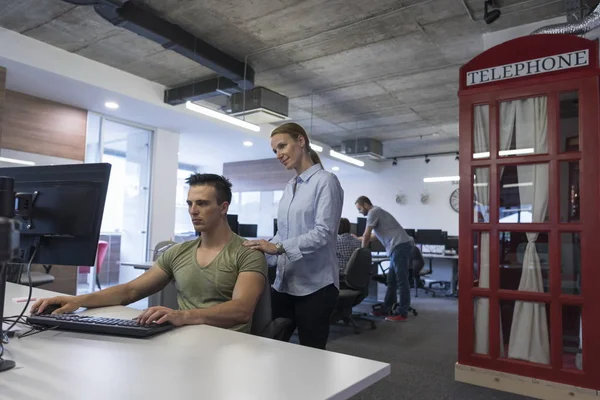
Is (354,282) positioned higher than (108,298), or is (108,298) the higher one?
(108,298)

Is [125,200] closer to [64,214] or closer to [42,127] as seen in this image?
[42,127]

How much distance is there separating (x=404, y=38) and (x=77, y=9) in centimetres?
342

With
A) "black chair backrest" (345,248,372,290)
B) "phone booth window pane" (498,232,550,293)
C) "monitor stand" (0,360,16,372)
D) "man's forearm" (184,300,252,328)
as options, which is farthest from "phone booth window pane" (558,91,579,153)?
"monitor stand" (0,360,16,372)

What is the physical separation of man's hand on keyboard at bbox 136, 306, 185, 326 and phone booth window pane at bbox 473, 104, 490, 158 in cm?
250

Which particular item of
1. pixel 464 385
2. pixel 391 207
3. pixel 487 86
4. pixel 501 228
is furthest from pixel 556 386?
pixel 391 207

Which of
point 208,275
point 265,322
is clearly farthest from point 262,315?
point 208,275

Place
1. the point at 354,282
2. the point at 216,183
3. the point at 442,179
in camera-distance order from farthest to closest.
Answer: the point at 442,179
the point at 354,282
the point at 216,183

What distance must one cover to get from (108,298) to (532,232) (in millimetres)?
2612

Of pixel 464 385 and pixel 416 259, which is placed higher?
pixel 416 259

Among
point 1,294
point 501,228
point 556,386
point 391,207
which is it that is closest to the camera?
point 1,294

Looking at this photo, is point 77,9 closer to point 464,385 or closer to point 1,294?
point 1,294

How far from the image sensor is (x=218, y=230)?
178 cm

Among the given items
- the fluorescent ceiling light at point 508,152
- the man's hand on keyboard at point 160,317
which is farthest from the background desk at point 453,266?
the man's hand on keyboard at point 160,317

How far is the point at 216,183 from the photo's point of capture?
184cm
